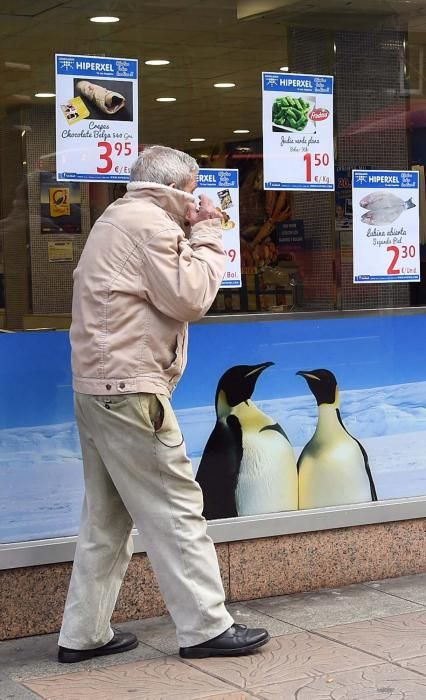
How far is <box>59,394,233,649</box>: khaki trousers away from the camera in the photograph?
15.8ft

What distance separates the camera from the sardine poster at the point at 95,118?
17.9ft

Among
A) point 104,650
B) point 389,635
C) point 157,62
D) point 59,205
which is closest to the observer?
point 104,650

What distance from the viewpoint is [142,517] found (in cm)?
486

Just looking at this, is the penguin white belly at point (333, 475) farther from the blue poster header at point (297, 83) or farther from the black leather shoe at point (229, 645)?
the blue poster header at point (297, 83)

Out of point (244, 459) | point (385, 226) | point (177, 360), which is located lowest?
point (244, 459)

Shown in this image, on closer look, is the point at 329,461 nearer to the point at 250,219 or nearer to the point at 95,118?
the point at 250,219

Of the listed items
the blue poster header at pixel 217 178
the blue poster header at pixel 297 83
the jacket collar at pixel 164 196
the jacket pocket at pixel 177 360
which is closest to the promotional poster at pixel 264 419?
the blue poster header at pixel 217 178

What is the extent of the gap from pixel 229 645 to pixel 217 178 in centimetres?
206

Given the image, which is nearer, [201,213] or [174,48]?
[201,213]

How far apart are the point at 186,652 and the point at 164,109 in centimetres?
230

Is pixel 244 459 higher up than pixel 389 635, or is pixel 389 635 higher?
pixel 244 459

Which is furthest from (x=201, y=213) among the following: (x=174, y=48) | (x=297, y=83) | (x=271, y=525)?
(x=271, y=525)

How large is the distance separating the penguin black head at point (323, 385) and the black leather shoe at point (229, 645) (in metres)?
1.40

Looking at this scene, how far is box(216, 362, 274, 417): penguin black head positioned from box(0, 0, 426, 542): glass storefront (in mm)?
31
